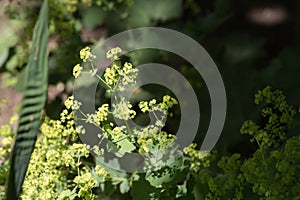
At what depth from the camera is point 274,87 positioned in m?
2.10

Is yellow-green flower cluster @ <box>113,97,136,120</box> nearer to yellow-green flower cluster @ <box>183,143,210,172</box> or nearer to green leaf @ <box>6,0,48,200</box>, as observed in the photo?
yellow-green flower cluster @ <box>183,143,210,172</box>

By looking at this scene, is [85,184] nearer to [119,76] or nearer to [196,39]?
[119,76]

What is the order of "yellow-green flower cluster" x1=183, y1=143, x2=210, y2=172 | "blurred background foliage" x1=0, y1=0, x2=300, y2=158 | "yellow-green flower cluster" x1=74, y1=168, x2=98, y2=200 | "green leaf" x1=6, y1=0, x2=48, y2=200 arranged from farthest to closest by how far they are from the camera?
"blurred background foliage" x1=0, y1=0, x2=300, y2=158 < "yellow-green flower cluster" x1=183, y1=143, x2=210, y2=172 < "yellow-green flower cluster" x1=74, y1=168, x2=98, y2=200 < "green leaf" x1=6, y1=0, x2=48, y2=200

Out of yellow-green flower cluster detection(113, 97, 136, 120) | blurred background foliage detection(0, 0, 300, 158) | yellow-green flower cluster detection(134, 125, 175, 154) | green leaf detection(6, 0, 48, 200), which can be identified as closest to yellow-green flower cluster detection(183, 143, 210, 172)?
yellow-green flower cluster detection(134, 125, 175, 154)

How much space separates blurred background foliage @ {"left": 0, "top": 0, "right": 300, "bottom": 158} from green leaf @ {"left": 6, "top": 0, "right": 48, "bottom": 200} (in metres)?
0.98

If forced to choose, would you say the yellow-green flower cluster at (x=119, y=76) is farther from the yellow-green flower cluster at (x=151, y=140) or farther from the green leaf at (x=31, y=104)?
the green leaf at (x=31, y=104)

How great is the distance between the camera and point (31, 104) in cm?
107

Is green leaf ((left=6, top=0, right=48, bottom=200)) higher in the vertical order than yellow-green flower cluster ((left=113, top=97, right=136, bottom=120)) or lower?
lower

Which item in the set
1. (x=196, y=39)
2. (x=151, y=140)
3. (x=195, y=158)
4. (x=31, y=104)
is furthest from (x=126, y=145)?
(x=196, y=39)

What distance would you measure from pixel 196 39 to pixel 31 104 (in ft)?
4.25

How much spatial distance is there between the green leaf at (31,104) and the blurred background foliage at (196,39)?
982 mm

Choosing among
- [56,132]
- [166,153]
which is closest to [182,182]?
[166,153]

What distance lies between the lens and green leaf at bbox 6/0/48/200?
3.46 ft

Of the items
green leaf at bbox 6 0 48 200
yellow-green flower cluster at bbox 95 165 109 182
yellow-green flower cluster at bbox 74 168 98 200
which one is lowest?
green leaf at bbox 6 0 48 200
